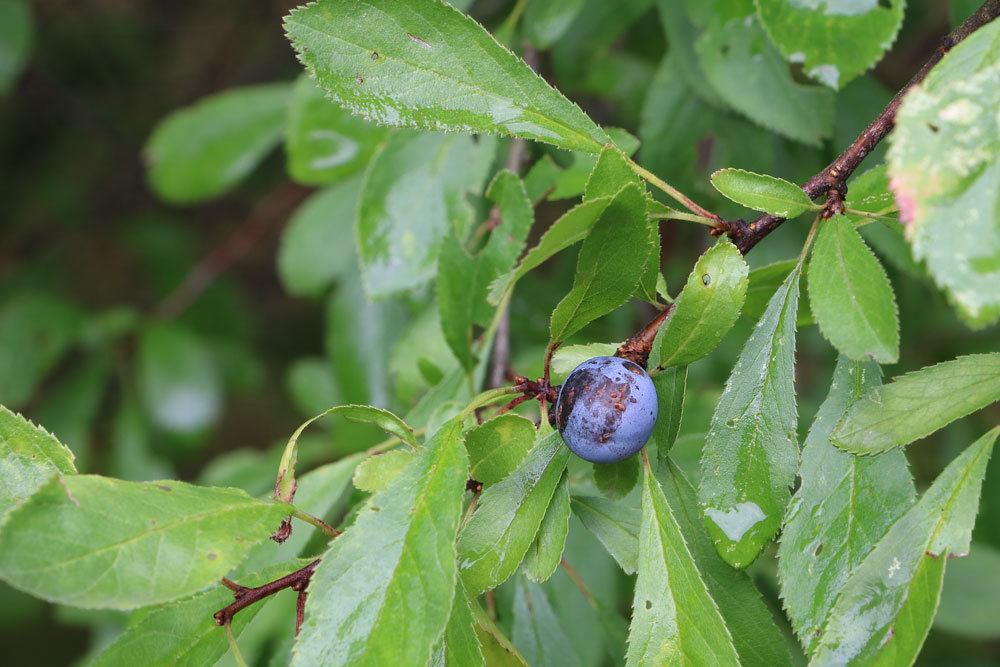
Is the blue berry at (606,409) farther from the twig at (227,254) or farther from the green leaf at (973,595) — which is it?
the twig at (227,254)

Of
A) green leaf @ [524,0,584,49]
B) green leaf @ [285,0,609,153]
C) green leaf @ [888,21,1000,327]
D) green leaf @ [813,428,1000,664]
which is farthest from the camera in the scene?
green leaf @ [524,0,584,49]

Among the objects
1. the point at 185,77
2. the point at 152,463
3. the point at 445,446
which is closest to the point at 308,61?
the point at 445,446

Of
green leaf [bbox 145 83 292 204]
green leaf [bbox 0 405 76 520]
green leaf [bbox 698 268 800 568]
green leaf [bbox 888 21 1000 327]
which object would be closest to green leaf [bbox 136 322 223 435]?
green leaf [bbox 145 83 292 204]

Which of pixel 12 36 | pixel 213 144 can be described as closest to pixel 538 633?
pixel 213 144

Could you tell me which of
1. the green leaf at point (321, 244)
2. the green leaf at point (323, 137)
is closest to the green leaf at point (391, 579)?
the green leaf at point (323, 137)

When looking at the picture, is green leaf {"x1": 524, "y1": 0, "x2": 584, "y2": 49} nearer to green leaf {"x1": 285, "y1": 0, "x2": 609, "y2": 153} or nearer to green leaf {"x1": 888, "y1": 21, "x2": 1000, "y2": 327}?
green leaf {"x1": 285, "y1": 0, "x2": 609, "y2": 153}

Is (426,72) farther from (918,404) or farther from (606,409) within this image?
(918,404)
